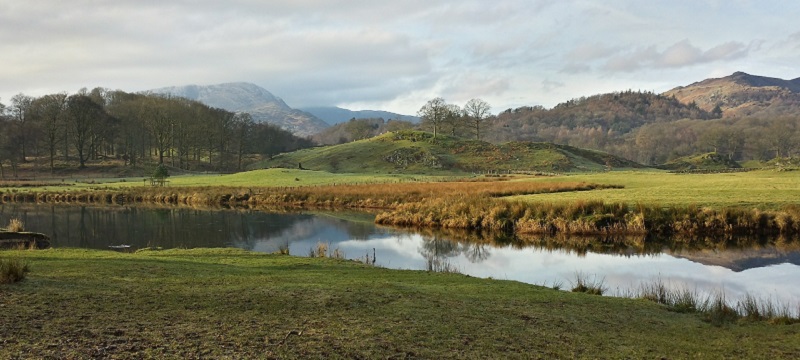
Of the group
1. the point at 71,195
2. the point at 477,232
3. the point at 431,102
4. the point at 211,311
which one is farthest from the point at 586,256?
the point at 431,102

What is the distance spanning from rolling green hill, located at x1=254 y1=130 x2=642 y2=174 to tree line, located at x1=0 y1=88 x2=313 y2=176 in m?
10.1

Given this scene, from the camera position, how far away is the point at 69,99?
3516 inches

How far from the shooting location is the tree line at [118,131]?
86.8 metres

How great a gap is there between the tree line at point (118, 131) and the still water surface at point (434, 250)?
5018cm

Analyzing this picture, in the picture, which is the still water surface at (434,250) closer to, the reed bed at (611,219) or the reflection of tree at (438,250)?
the reflection of tree at (438,250)

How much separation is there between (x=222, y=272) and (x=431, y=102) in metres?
127

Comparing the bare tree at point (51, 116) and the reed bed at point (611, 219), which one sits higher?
the bare tree at point (51, 116)

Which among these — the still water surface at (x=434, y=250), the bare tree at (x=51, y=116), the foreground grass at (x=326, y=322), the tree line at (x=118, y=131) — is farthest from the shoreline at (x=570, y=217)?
the tree line at (x=118, y=131)

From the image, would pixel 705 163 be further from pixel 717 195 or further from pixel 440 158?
pixel 717 195

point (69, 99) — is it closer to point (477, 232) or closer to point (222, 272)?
point (477, 232)

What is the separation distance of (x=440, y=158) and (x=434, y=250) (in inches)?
3203

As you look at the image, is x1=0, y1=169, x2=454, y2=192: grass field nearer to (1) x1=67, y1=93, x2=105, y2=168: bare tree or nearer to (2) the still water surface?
(1) x1=67, y1=93, x2=105, y2=168: bare tree

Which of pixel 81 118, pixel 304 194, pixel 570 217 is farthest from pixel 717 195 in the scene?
pixel 81 118

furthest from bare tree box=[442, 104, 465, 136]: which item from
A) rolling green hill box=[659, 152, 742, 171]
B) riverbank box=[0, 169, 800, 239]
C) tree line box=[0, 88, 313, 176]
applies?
riverbank box=[0, 169, 800, 239]
